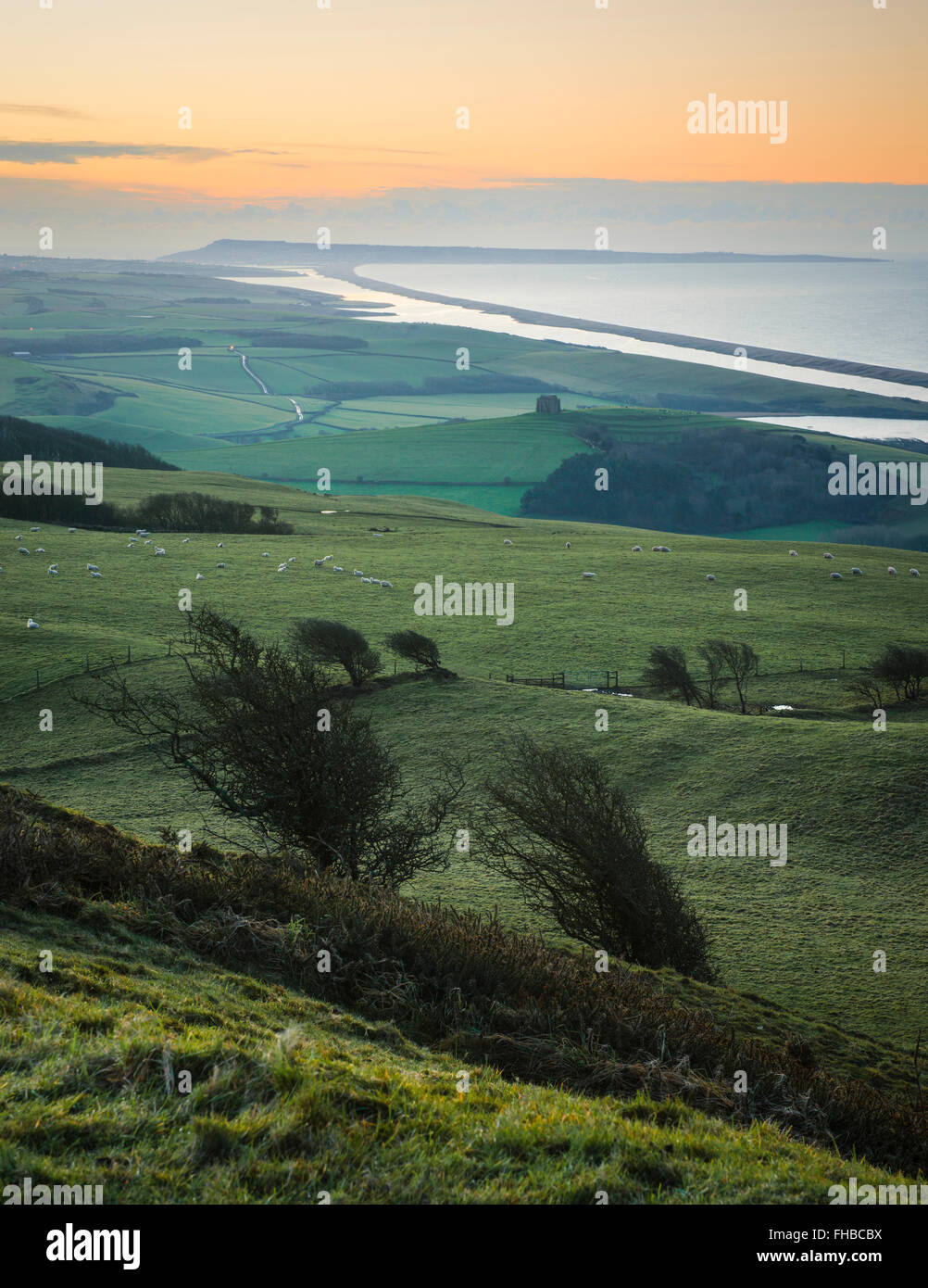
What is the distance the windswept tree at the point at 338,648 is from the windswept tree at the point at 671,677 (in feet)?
40.4

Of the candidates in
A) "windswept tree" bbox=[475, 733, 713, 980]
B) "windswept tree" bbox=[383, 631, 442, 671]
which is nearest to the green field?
"windswept tree" bbox=[383, 631, 442, 671]

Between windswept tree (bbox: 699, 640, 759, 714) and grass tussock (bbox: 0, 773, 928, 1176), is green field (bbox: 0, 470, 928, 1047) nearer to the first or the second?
windswept tree (bbox: 699, 640, 759, 714)

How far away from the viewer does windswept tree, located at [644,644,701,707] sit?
1672 inches

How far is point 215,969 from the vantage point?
1062cm

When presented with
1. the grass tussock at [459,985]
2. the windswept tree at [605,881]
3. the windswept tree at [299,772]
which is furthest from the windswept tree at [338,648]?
the grass tussock at [459,985]

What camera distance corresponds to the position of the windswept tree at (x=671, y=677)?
42.5 metres

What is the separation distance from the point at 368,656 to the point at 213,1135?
3326 centimetres

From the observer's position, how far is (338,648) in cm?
3812

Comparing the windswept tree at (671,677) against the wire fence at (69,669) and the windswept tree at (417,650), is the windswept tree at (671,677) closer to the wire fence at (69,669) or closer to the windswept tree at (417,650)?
the windswept tree at (417,650)

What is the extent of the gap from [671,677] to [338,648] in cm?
1460

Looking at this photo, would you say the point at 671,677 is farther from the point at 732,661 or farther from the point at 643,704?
the point at 643,704

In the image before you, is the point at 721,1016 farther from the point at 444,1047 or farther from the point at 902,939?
the point at 902,939

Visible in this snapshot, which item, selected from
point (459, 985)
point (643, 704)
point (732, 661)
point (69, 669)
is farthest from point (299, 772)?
point (732, 661)
